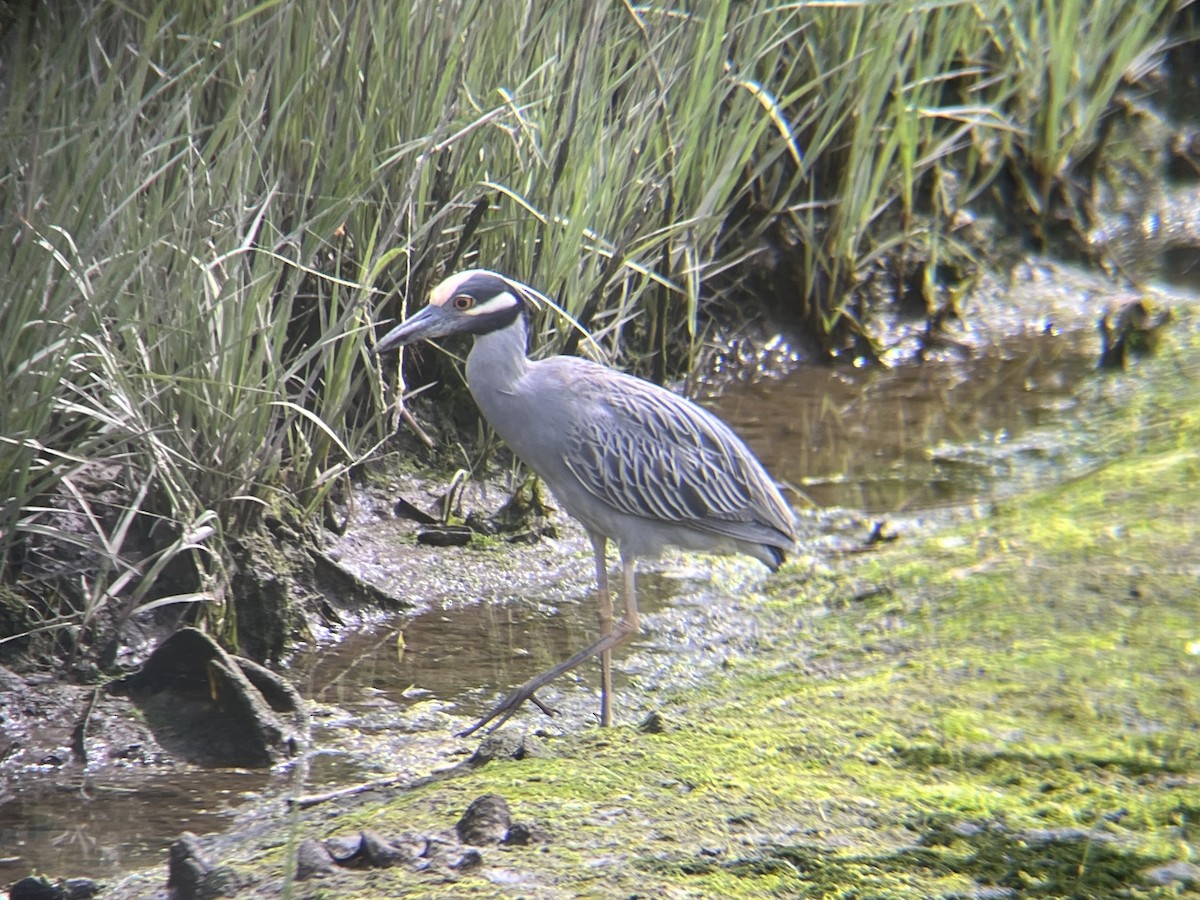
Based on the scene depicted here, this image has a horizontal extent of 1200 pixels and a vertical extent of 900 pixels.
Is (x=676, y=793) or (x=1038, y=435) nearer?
(x=676, y=793)

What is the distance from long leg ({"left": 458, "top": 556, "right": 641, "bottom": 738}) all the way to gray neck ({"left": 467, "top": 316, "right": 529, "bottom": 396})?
577mm

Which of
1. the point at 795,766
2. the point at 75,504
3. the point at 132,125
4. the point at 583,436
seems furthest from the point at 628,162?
the point at 795,766

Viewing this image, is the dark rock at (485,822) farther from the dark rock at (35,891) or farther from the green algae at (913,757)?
the dark rock at (35,891)

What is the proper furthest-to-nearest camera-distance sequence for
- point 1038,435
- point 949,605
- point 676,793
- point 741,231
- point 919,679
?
point 741,231
point 1038,435
point 949,605
point 919,679
point 676,793

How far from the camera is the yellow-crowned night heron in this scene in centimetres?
393

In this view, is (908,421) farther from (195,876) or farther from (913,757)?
(195,876)

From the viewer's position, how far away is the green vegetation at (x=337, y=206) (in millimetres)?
3590

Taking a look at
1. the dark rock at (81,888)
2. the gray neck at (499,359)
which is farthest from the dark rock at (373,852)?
the gray neck at (499,359)

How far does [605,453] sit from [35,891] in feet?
5.93

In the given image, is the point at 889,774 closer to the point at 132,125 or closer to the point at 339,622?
the point at 339,622

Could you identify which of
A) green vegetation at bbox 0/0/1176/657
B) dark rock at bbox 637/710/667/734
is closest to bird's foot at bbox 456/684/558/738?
dark rock at bbox 637/710/667/734

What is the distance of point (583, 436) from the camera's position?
12.9ft

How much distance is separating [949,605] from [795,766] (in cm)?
115

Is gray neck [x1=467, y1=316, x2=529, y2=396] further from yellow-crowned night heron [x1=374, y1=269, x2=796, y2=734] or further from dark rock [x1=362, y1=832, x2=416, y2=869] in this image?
dark rock [x1=362, y1=832, x2=416, y2=869]
